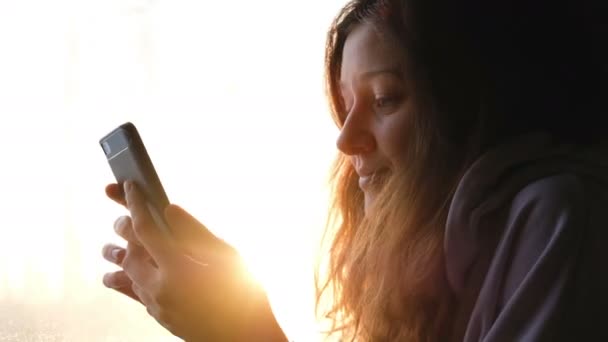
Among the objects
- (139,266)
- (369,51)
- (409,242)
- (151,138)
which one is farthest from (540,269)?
(151,138)

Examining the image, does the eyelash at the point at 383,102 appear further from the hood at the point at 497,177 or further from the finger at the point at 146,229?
the finger at the point at 146,229

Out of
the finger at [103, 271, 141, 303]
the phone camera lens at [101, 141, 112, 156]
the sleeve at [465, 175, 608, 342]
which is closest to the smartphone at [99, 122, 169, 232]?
the phone camera lens at [101, 141, 112, 156]

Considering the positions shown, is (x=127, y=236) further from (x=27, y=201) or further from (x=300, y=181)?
(x=300, y=181)

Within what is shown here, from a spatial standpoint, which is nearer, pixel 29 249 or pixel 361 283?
pixel 361 283

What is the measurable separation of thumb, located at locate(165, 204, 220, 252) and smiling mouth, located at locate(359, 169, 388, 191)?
172 millimetres

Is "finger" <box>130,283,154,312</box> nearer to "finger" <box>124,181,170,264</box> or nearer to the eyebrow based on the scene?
"finger" <box>124,181,170,264</box>

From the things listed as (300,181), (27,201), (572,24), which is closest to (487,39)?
(572,24)

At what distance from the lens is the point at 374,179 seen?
2.38 ft

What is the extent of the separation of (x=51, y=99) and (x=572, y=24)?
724mm

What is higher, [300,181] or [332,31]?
[332,31]

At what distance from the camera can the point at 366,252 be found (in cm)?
74

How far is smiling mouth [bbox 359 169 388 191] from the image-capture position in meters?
0.72

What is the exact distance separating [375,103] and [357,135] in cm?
4

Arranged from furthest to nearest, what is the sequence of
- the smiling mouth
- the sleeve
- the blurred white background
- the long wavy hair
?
the blurred white background
the smiling mouth
the long wavy hair
the sleeve
